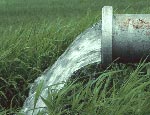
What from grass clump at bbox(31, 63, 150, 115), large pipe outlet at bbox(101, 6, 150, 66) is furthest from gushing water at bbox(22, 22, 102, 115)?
grass clump at bbox(31, 63, 150, 115)

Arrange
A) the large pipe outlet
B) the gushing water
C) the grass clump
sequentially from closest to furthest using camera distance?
the grass clump, the large pipe outlet, the gushing water

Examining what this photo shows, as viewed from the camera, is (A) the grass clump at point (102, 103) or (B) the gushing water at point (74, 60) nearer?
(A) the grass clump at point (102, 103)

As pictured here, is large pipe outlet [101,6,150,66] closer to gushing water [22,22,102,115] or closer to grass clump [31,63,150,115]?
gushing water [22,22,102,115]

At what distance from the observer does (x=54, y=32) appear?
15.0 feet

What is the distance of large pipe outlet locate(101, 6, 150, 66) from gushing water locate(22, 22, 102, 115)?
0.19 meters

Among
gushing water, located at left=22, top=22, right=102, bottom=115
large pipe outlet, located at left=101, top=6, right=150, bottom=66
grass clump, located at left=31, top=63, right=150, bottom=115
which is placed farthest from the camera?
gushing water, located at left=22, top=22, right=102, bottom=115

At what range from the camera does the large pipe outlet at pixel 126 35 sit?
324cm

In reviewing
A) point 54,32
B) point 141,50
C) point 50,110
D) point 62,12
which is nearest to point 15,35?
point 54,32

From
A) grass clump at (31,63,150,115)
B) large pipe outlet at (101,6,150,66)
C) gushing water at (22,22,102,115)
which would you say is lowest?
grass clump at (31,63,150,115)

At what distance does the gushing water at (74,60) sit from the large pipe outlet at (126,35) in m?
0.19

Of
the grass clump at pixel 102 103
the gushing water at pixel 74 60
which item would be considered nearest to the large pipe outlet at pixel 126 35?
the gushing water at pixel 74 60

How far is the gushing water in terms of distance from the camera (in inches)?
135

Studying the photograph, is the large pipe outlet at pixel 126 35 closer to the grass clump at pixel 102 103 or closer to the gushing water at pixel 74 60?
the gushing water at pixel 74 60

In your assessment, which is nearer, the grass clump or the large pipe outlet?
the grass clump
